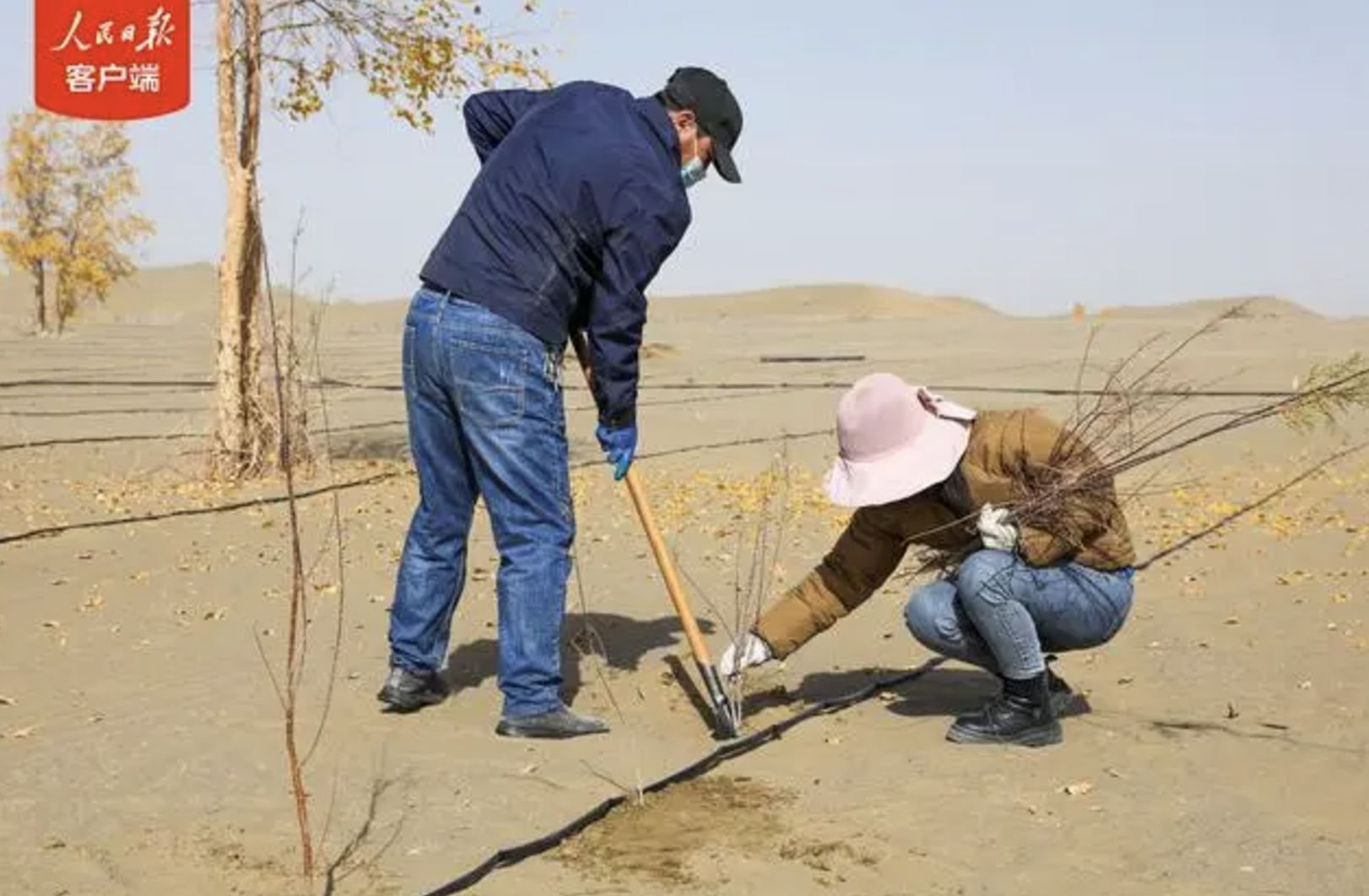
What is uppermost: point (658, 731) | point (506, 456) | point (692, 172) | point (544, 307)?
point (692, 172)

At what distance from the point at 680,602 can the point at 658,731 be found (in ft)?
1.22

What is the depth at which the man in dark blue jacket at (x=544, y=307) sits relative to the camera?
174 inches

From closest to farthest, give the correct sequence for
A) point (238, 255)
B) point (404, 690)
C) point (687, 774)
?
1. point (687, 774)
2. point (404, 690)
3. point (238, 255)

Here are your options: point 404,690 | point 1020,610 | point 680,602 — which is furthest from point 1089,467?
point 404,690

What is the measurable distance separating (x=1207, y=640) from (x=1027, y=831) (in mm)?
2215

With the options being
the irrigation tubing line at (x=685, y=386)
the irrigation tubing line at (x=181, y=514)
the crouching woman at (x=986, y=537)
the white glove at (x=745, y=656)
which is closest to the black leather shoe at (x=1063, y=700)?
the crouching woman at (x=986, y=537)

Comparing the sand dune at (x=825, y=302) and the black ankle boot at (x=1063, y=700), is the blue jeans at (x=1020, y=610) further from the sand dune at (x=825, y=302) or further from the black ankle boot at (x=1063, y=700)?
the sand dune at (x=825, y=302)

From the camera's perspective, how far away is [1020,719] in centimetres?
453

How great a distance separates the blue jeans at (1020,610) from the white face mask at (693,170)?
1.29 meters

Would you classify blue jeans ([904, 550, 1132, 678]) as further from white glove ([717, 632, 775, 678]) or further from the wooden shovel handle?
the wooden shovel handle

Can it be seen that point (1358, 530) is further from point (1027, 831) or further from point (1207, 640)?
point (1027, 831)

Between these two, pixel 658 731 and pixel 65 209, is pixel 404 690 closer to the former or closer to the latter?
pixel 658 731

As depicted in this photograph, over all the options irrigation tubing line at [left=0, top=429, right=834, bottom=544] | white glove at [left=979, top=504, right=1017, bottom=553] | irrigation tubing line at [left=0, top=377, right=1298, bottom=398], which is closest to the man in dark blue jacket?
white glove at [left=979, top=504, right=1017, bottom=553]

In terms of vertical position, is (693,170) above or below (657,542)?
above
